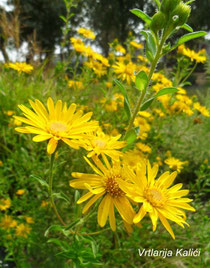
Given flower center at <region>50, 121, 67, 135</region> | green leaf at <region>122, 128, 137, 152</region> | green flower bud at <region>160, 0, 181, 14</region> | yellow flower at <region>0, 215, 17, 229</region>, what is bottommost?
yellow flower at <region>0, 215, 17, 229</region>

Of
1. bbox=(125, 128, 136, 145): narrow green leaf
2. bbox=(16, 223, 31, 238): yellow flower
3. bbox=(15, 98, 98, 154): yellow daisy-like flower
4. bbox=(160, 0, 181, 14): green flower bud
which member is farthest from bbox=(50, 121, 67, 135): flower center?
bbox=(16, 223, 31, 238): yellow flower

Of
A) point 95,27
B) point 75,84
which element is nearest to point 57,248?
point 75,84

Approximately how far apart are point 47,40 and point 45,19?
1.29 metres

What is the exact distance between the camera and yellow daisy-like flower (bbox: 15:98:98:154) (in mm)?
795

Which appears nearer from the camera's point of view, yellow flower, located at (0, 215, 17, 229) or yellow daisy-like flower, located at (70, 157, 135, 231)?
yellow daisy-like flower, located at (70, 157, 135, 231)

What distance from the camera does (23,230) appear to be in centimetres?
182

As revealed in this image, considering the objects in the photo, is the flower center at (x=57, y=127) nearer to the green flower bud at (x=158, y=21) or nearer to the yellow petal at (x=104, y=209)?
the yellow petal at (x=104, y=209)

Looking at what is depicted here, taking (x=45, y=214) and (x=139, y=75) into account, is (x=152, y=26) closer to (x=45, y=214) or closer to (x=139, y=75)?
(x=139, y=75)

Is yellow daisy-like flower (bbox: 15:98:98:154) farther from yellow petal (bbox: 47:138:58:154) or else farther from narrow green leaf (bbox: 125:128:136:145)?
narrow green leaf (bbox: 125:128:136:145)

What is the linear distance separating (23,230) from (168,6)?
72.4 inches

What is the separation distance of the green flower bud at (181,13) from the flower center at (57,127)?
55 cm

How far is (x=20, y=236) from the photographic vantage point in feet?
5.79

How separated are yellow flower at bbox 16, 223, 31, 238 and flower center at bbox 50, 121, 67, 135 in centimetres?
126

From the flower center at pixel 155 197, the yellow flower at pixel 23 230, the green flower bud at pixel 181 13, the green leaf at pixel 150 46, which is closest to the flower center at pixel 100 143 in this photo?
the flower center at pixel 155 197
